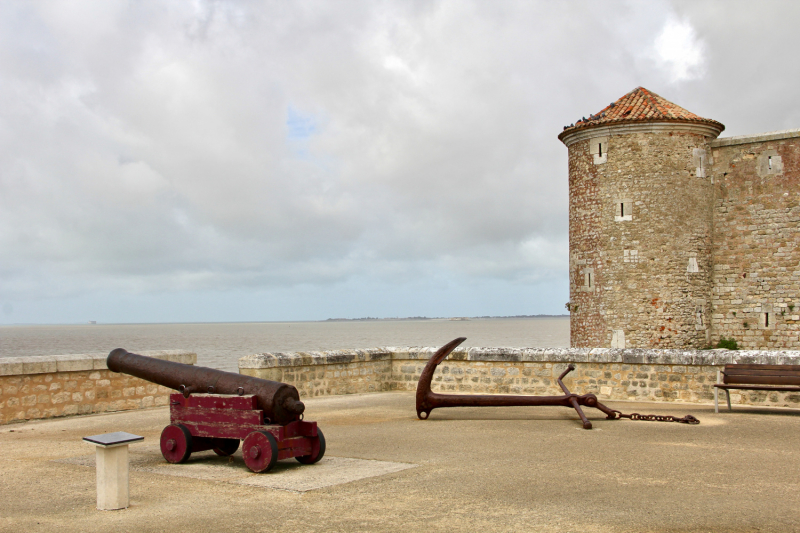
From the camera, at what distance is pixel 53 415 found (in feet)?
31.3

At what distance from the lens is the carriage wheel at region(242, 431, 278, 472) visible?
599 cm

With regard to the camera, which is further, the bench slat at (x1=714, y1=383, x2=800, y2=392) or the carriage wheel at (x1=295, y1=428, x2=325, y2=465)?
the bench slat at (x1=714, y1=383, x2=800, y2=392)

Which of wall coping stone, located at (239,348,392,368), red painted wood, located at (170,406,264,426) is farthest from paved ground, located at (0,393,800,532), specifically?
wall coping stone, located at (239,348,392,368)

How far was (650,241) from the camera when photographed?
17594mm

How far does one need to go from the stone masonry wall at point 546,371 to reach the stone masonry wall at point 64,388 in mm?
1651

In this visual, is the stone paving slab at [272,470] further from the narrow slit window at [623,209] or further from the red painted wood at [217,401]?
the narrow slit window at [623,209]

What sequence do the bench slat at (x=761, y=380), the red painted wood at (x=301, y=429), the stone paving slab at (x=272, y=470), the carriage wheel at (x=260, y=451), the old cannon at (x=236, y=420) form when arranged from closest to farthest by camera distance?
the stone paving slab at (x=272, y=470) → the carriage wheel at (x=260, y=451) → the old cannon at (x=236, y=420) → the red painted wood at (x=301, y=429) → the bench slat at (x=761, y=380)

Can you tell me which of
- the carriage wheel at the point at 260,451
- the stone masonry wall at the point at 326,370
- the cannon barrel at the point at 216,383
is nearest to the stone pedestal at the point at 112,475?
the carriage wheel at the point at 260,451

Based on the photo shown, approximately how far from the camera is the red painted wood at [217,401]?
6.17m

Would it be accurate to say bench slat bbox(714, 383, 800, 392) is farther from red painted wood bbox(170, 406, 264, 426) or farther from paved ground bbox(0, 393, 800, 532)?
red painted wood bbox(170, 406, 264, 426)

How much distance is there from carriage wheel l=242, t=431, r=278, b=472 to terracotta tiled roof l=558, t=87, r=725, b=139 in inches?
563

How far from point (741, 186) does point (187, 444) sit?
15.8 m

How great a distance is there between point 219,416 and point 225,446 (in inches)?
20.0

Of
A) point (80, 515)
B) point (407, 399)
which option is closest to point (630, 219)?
point (407, 399)
